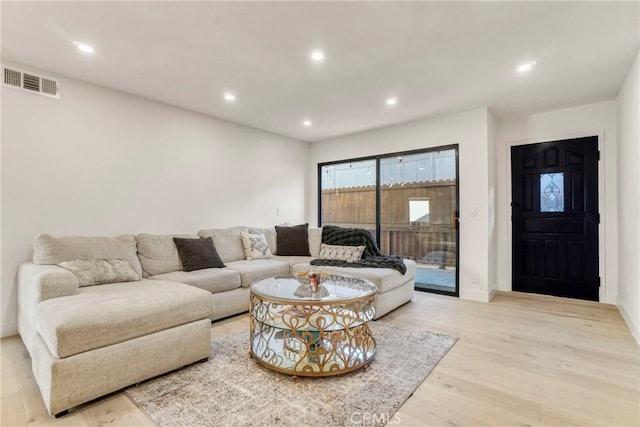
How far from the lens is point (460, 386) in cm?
200

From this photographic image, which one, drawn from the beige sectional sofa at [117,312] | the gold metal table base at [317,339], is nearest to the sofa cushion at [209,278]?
the beige sectional sofa at [117,312]

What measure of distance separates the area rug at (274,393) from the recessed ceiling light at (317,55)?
2498 mm

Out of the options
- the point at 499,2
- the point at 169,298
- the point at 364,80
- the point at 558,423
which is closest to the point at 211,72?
the point at 364,80

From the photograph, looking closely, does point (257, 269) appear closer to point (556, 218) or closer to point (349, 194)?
point (349, 194)

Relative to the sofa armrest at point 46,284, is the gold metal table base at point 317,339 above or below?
below

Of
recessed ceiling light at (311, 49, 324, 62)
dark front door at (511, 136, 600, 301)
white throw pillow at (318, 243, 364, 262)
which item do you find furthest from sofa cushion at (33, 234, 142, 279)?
dark front door at (511, 136, 600, 301)

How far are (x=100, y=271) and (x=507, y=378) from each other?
330 cm

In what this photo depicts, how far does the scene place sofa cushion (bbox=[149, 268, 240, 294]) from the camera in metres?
3.03

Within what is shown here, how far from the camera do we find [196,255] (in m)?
3.43

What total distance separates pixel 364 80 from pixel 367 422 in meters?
2.90

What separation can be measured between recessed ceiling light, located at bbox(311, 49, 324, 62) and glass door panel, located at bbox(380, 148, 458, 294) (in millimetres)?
2450

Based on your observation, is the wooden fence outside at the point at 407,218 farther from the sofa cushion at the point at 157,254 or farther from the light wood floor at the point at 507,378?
the sofa cushion at the point at 157,254

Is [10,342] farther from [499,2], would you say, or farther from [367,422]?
[499,2]

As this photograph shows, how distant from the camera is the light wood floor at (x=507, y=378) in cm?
170
